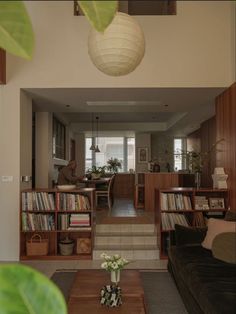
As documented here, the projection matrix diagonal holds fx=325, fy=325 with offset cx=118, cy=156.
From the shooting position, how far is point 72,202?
206 inches

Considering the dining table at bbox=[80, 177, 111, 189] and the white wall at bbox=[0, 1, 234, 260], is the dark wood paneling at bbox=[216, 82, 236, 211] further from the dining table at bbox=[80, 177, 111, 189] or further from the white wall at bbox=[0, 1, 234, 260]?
the dining table at bbox=[80, 177, 111, 189]

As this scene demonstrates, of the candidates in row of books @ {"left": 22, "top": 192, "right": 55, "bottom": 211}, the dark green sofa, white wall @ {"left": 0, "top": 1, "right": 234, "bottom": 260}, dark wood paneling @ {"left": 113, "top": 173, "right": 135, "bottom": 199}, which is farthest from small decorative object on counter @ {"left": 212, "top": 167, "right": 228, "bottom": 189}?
dark wood paneling @ {"left": 113, "top": 173, "right": 135, "bottom": 199}

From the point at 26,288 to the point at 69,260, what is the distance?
497 centimetres

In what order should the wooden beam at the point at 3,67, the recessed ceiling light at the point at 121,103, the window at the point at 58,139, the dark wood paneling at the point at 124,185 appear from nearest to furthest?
the wooden beam at the point at 3,67 < the recessed ceiling light at the point at 121,103 < the window at the point at 58,139 < the dark wood paneling at the point at 124,185

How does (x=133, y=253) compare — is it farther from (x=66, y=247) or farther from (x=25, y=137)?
(x=25, y=137)

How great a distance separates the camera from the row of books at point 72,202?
5.21m

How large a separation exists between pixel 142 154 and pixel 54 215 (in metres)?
7.64

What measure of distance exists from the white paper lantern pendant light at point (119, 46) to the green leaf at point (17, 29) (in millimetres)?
1521

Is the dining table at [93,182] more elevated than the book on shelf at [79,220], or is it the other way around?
the dining table at [93,182]

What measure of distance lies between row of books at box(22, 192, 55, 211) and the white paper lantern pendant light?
3532 mm

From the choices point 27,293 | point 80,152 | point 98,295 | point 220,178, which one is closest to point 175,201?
point 220,178

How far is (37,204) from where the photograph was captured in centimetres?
515

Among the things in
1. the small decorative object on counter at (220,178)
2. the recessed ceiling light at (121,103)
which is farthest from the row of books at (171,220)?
the recessed ceiling light at (121,103)

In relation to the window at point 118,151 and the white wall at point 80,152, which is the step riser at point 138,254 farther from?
the window at point 118,151
